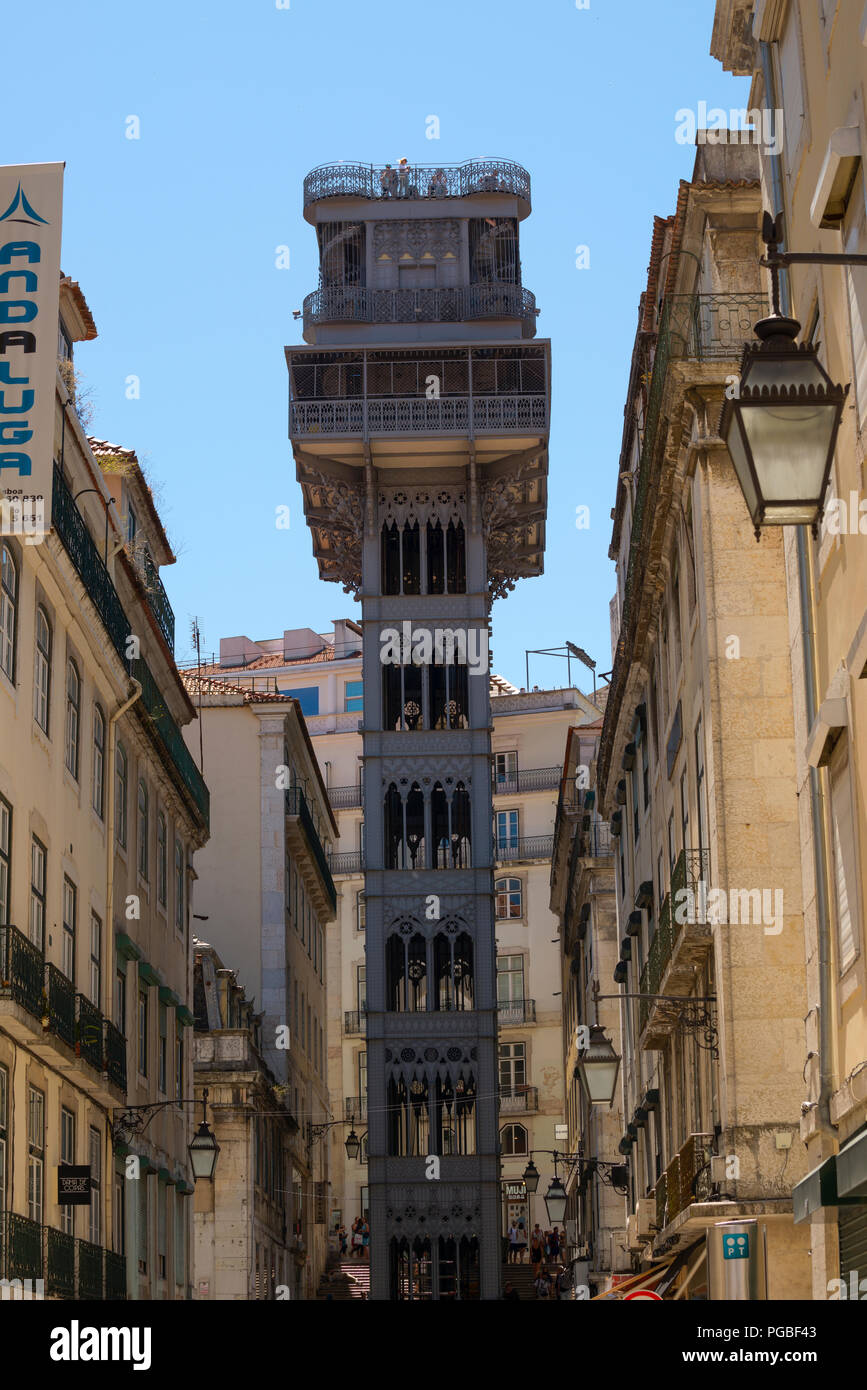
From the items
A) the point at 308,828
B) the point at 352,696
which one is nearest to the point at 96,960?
the point at 308,828

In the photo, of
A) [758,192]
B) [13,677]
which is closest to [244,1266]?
[13,677]

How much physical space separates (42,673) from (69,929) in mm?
3494

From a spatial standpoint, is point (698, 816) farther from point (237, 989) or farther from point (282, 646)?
point (282, 646)

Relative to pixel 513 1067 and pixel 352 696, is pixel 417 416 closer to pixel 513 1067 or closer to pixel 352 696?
pixel 513 1067

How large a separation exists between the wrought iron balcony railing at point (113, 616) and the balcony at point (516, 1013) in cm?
3669

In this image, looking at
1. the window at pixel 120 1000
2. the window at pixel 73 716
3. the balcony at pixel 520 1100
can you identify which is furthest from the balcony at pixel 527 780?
the window at pixel 73 716

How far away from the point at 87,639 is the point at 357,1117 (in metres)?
49.6

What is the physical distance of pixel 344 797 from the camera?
3282 inches

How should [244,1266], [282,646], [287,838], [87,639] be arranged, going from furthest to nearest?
[282,646]
[287,838]
[244,1266]
[87,639]

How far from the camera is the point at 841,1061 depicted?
13.9 metres

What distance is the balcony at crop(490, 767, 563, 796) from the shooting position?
79375mm

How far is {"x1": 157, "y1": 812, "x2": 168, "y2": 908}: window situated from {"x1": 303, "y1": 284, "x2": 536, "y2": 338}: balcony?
24.6 metres

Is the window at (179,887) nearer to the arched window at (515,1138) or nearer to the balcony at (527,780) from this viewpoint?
the arched window at (515,1138)

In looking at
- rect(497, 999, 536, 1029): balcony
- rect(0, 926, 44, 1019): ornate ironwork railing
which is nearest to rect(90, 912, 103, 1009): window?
rect(0, 926, 44, 1019): ornate ironwork railing
